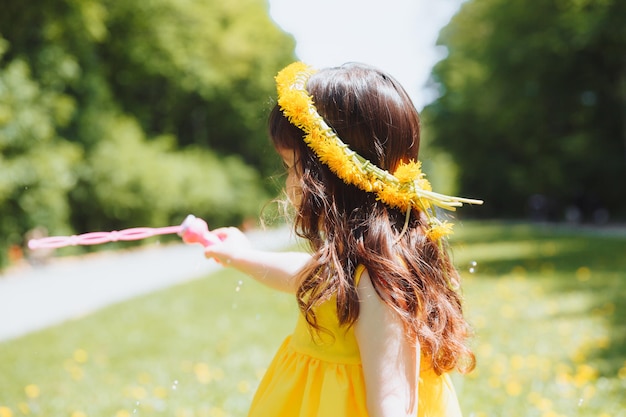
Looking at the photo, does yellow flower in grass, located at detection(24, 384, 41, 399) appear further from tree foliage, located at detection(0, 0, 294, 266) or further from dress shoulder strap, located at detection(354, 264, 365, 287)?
dress shoulder strap, located at detection(354, 264, 365, 287)

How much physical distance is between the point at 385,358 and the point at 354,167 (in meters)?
0.48

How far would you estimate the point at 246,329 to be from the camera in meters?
6.62

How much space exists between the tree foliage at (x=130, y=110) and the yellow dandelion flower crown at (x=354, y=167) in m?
0.38

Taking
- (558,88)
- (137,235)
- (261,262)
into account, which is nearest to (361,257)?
(261,262)

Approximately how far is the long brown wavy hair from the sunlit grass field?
0.44 meters

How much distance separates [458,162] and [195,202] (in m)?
18.7

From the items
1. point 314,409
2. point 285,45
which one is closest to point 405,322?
point 314,409

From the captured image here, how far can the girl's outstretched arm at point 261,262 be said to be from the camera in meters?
2.21

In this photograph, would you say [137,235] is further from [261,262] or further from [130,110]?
[130,110]

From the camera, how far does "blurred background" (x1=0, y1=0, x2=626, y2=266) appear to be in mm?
14586

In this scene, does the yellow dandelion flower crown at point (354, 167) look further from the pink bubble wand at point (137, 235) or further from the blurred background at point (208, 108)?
the blurred background at point (208, 108)

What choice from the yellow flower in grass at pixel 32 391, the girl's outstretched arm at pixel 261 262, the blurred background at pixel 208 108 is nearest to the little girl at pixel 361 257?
the girl's outstretched arm at pixel 261 262

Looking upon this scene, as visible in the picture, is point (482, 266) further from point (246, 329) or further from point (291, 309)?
point (246, 329)

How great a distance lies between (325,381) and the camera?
1.85 m
